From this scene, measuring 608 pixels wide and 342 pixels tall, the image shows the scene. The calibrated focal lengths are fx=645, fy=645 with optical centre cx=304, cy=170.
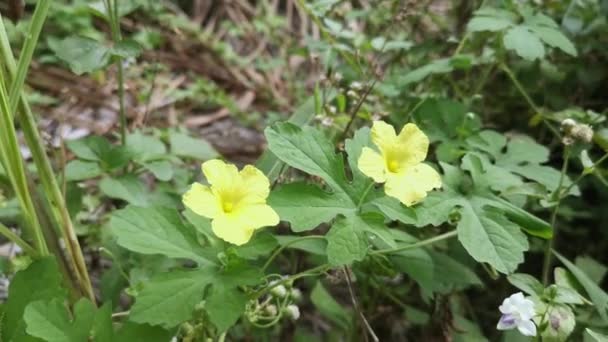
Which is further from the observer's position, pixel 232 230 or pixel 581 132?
pixel 581 132

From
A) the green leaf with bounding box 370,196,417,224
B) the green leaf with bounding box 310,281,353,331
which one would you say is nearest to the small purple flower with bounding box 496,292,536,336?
the green leaf with bounding box 370,196,417,224

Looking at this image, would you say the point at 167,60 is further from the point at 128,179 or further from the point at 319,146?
the point at 319,146

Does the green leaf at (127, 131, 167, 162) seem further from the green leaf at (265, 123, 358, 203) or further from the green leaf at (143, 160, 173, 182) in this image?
the green leaf at (265, 123, 358, 203)

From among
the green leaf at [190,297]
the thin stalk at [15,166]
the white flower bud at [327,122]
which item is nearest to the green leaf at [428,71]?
the white flower bud at [327,122]

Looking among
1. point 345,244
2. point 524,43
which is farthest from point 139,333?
point 524,43

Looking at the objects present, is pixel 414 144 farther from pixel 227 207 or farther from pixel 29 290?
pixel 29 290

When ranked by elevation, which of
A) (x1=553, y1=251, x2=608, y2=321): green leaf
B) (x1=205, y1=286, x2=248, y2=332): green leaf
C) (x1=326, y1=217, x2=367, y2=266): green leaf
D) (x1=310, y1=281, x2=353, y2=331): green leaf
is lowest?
(x1=310, y1=281, x2=353, y2=331): green leaf
